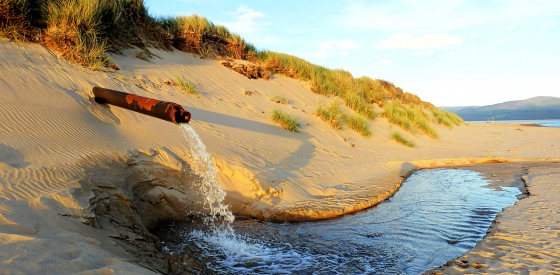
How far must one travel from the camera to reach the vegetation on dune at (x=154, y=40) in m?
6.88

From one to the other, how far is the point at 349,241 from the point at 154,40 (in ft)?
28.2

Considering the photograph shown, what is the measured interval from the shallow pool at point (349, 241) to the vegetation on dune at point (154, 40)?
195 inches

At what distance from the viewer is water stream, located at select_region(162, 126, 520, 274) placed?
3449mm

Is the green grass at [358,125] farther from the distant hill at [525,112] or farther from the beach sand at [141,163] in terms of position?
the distant hill at [525,112]

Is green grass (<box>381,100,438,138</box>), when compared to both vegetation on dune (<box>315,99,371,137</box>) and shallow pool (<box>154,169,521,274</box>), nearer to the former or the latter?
vegetation on dune (<box>315,99,371,137</box>)

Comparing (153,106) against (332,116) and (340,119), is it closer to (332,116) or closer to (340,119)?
(332,116)

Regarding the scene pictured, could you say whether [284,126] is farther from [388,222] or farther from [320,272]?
[320,272]

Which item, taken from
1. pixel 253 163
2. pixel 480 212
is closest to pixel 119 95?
pixel 253 163

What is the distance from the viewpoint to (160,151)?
5125 mm

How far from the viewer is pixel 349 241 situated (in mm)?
4098

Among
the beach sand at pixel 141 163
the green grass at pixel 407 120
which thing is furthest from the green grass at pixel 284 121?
the green grass at pixel 407 120

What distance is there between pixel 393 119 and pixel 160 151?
10.6 meters

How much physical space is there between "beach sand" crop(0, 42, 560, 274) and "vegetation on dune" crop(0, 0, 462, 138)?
44cm

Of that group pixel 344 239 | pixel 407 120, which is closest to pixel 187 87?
pixel 344 239
